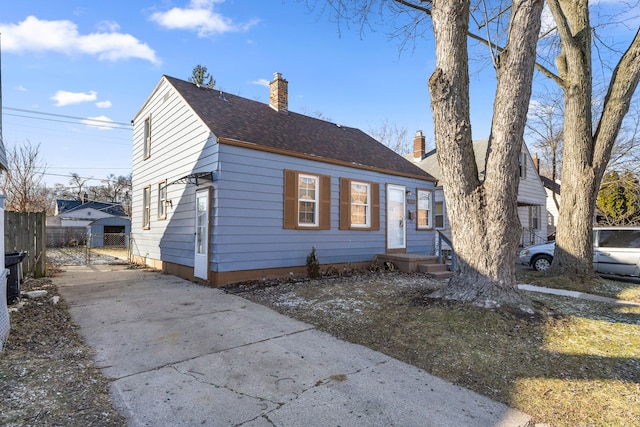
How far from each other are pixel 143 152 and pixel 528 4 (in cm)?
1137

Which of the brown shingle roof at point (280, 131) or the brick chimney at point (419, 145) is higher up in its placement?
the brick chimney at point (419, 145)

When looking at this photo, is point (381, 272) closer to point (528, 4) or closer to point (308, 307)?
point (308, 307)

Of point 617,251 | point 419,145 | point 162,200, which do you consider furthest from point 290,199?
point 419,145

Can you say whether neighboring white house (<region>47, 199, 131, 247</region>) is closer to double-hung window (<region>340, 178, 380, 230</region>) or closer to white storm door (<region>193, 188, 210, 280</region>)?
white storm door (<region>193, 188, 210, 280</region>)

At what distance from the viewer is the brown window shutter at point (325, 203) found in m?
8.91

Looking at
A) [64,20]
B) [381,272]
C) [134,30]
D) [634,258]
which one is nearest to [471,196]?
[381,272]

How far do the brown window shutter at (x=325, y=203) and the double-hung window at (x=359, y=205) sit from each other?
48 cm

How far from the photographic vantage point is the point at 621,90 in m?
7.54

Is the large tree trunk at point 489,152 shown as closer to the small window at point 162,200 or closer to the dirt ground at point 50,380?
the dirt ground at point 50,380

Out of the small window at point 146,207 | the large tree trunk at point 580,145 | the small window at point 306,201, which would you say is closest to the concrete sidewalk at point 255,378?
the small window at point 306,201

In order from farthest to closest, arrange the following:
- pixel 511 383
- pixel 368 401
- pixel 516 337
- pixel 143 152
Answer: pixel 143 152, pixel 516 337, pixel 511 383, pixel 368 401

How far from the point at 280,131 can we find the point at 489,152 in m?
5.82

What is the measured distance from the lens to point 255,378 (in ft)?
9.92

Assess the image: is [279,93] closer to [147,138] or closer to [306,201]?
[306,201]
